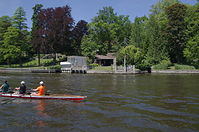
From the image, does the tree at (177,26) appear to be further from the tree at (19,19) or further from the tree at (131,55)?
the tree at (19,19)

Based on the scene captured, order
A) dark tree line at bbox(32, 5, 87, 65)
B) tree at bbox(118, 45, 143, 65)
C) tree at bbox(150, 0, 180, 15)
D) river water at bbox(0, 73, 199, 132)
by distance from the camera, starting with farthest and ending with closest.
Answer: tree at bbox(150, 0, 180, 15) → dark tree line at bbox(32, 5, 87, 65) → tree at bbox(118, 45, 143, 65) → river water at bbox(0, 73, 199, 132)

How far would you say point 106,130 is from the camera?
12.6 meters

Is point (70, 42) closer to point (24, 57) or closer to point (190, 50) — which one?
point (24, 57)

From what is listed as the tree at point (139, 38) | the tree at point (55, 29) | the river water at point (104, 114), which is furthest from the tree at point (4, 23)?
the river water at point (104, 114)

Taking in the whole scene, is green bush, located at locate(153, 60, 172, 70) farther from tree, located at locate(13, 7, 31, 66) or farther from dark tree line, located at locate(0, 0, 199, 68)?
tree, located at locate(13, 7, 31, 66)

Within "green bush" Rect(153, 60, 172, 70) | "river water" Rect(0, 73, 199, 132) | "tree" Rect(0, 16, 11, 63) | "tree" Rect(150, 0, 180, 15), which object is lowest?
"river water" Rect(0, 73, 199, 132)

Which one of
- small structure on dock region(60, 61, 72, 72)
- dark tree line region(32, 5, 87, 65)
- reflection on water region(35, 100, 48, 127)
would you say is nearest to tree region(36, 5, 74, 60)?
dark tree line region(32, 5, 87, 65)

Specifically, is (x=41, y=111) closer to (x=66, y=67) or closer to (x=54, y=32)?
(x=66, y=67)

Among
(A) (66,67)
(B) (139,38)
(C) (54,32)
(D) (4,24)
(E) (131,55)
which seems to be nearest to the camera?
(E) (131,55)

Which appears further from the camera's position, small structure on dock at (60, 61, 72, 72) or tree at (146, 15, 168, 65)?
tree at (146, 15, 168, 65)

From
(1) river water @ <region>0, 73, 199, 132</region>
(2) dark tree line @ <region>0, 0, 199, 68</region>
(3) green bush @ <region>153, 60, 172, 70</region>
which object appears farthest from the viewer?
(2) dark tree line @ <region>0, 0, 199, 68</region>

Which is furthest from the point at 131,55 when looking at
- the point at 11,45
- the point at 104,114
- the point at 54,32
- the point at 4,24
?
the point at 4,24

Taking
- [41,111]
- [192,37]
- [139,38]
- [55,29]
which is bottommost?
[41,111]

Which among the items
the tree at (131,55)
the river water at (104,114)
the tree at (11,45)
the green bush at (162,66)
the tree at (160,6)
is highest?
the tree at (160,6)
